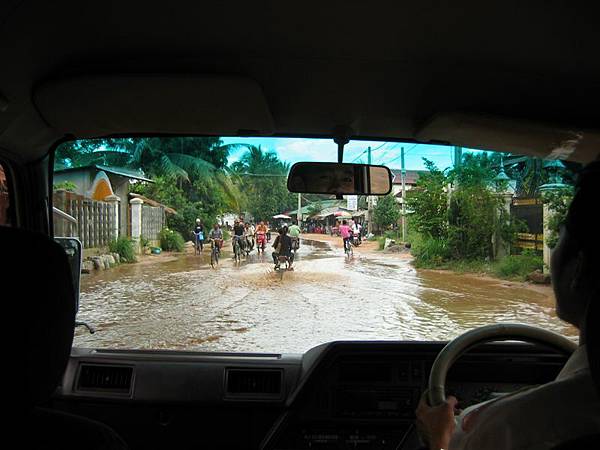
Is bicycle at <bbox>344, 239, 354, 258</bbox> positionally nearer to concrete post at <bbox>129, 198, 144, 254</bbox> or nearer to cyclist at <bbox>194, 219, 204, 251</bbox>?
cyclist at <bbox>194, 219, 204, 251</bbox>

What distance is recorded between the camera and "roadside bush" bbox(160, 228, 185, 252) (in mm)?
3488

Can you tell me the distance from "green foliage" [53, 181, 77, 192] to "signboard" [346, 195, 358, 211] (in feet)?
5.39

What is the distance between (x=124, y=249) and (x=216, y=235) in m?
0.65

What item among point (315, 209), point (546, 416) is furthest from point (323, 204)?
point (546, 416)

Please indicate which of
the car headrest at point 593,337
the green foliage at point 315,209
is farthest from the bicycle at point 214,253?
the car headrest at point 593,337

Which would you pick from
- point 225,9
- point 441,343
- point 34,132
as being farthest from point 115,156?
point 441,343

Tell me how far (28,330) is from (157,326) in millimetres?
1985

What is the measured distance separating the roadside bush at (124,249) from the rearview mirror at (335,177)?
1323 millimetres

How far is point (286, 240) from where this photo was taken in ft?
11.7

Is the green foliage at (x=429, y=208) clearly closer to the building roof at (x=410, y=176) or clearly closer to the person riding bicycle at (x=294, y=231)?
the building roof at (x=410, y=176)

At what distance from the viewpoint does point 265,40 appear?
7.06 ft

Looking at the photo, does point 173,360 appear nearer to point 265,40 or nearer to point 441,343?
point 441,343

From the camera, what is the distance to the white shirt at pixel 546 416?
1.06 metres

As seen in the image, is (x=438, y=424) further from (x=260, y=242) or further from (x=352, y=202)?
(x=260, y=242)
